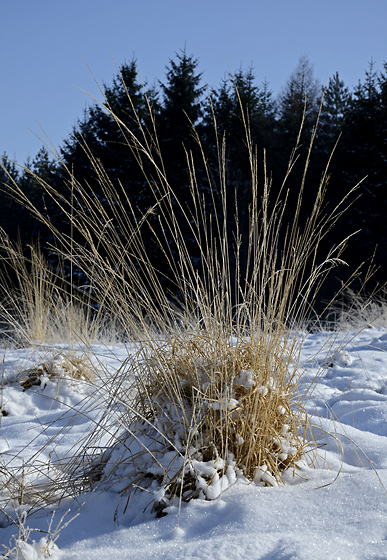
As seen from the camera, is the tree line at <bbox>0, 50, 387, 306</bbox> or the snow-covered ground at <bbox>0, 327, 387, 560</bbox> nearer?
the snow-covered ground at <bbox>0, 327, 387, 560</bbox>

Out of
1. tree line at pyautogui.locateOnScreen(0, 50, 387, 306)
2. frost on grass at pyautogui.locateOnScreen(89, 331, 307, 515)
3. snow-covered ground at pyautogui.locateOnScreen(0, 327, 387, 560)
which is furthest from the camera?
tree line at pyautogui.locateOnScreen(0, 50, 387, 306)

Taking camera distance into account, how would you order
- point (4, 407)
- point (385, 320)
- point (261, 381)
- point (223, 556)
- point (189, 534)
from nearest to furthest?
point (223, 556) < point (189, 534) < point (261, 381) < point (4, 407) < point (385, 320)

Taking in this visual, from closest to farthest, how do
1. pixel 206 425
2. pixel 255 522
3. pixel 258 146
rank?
pixel 255 522
pixel 206 425
pixel 258 146

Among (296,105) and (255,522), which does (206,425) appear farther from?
(296,105)

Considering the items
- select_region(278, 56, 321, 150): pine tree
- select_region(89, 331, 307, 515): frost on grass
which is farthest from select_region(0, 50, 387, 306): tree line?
select_region(89, 331, 307, 515): frost on grass

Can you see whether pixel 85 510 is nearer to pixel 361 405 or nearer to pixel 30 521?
pixel 30 521

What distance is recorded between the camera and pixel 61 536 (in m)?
1.26

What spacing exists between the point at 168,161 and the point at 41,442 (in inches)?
441

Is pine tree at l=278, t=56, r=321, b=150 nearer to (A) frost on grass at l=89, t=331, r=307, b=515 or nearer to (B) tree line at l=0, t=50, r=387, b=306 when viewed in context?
(B) tree line at l=0, t=50, r=387, b=306

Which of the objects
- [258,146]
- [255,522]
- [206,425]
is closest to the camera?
[255,522]

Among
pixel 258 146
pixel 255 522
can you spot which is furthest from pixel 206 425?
pixel 258 146

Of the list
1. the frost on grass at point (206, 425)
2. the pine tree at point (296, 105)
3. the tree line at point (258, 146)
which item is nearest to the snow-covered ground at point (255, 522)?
the frost on grass at point (206, 425)

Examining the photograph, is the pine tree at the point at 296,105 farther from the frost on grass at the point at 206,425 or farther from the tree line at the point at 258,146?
the frost on grass at the point at 206,425

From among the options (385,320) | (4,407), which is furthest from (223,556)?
(385,320)
